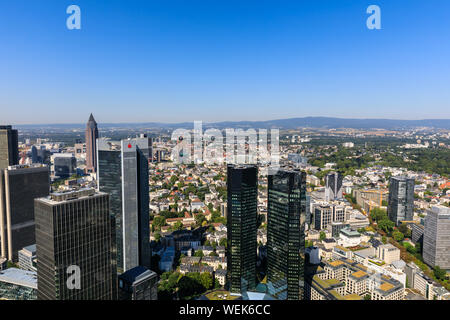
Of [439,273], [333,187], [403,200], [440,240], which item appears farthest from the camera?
[333,187]

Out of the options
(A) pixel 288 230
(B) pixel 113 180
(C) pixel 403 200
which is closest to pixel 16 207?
(B) pixel 113 180

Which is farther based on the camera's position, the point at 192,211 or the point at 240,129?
the point at 192,211

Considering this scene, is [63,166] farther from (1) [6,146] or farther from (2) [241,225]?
(2) [241,225]

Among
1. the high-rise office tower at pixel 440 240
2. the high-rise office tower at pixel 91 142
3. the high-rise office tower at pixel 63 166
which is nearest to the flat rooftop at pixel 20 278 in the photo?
the high-rise office tower at pixel 440 240

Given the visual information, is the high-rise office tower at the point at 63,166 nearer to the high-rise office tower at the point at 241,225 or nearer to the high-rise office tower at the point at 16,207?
the high-rise office tower at the point at 16,207
